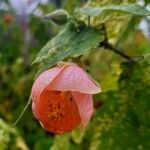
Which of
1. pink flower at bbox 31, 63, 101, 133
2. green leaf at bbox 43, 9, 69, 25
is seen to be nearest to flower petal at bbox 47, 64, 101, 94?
pink flower at bbox 31, 63, 101, 133

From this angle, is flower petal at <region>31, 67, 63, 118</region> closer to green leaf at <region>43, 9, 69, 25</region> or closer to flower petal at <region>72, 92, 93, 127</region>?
flower petal at <region>72, 92, 93, 127</region>

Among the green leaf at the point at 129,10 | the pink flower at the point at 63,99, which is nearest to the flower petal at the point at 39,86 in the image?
the pink flower at the point at 63,99

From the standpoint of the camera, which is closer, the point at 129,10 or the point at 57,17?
the point at 129,10

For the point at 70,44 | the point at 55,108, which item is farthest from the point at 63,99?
the point at 70,44

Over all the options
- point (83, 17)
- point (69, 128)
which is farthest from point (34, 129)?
point (69, 128)

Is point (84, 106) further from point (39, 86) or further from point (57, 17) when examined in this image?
point (57, 17)

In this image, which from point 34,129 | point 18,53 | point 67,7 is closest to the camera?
point 67,7

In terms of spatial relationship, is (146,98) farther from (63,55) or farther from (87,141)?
(87,141)

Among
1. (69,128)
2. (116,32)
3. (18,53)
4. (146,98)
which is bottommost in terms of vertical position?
(18,53)
